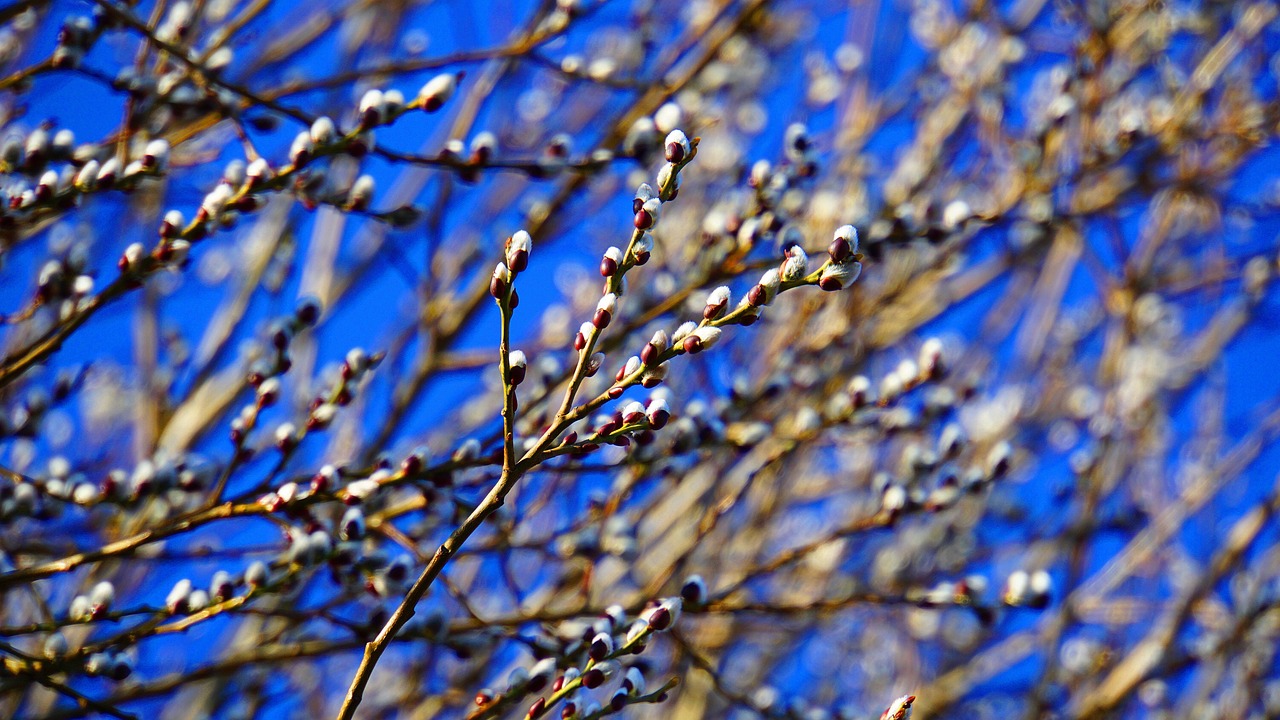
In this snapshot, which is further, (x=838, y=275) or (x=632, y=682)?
(x=632, y=682)

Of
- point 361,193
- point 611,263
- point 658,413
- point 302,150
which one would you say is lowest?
point 658,413

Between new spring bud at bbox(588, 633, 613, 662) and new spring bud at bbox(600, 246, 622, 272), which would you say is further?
new spring bud at bbox(588, 633, 613, 662)

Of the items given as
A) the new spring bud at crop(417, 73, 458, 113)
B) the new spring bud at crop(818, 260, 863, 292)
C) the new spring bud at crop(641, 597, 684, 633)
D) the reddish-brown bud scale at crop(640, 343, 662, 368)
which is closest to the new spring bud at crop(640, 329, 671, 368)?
the reddish-brown bud scale at crop(640, 343, 662, 368)

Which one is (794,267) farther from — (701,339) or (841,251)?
(701,339)

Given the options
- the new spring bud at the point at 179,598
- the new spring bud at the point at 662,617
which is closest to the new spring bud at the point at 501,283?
the new spring bud at the point at 662,617

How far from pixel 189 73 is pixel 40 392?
72cm

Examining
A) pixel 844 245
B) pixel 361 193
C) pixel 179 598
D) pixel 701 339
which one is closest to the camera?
pixel 701 339

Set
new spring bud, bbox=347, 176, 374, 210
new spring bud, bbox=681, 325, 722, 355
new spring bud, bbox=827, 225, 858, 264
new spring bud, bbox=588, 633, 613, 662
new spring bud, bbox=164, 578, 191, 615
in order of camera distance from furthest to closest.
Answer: new spring bud, bbox=347, 176, 374, 210, new spring bud, bbox=164, 578, 191, 615, new spring bud, bbox=588, 633, 613, 662, new spring bud, bbox=827, 225, 858, 264, new spring bud, bbox=681, 325, 722, 355

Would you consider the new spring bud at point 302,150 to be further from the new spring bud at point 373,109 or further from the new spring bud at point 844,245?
the new spring bud at point 844,245

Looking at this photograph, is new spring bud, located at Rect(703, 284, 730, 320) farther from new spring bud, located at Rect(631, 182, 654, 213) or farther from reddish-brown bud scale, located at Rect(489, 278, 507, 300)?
reddish-brown bud scale, located at Rect(489, 278, 507, 300)

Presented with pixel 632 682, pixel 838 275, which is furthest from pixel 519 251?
pixel 632 682

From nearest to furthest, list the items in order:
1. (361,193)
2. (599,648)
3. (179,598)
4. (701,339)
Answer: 1. (701,339)
2. (599,648)
3. (179,598)
4. (361,193)

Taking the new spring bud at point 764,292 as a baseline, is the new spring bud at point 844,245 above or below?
above

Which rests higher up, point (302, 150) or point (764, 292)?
point (302, 150)
